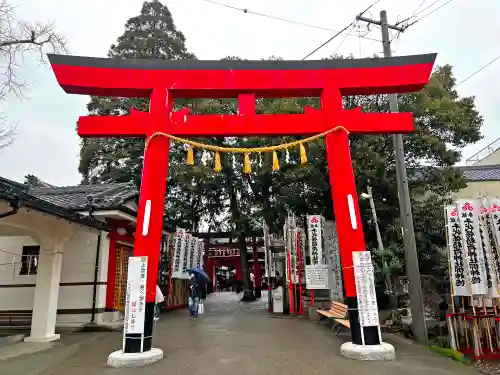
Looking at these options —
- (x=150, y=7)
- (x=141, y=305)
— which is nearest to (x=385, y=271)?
(x=141, y=305)

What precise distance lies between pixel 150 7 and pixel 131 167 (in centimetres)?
1295

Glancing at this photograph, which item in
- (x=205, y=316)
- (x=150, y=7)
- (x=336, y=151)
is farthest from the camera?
(x=150, y=7)

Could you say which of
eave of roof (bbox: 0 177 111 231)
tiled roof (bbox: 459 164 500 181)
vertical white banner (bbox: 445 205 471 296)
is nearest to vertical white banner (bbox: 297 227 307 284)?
vertical white banner (bbox: 445 205 471 296)

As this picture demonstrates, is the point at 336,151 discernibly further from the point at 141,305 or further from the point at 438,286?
the point at 438,286

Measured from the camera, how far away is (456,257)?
775cm

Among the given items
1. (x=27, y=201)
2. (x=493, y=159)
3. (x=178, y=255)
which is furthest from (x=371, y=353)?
(x=493, y=159)

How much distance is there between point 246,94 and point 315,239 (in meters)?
6.15

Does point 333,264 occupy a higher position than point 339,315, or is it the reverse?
point 333,264

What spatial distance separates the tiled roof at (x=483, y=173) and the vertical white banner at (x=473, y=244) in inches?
580

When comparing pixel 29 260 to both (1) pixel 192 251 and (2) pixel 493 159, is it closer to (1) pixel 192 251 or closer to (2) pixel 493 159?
(1) pixel 192 251

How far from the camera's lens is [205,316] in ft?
43.4

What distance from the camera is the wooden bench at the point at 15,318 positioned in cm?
1080

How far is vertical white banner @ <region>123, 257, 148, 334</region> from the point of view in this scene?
634 cm

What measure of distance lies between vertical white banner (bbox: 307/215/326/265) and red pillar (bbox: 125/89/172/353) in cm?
635
